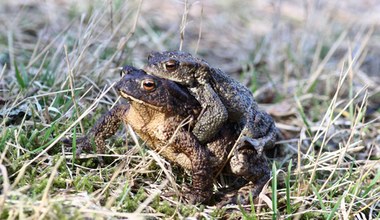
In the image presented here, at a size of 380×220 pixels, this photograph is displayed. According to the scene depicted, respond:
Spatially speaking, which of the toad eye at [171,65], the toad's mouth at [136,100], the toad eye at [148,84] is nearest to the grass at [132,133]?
the toad's mouth at [136,100]

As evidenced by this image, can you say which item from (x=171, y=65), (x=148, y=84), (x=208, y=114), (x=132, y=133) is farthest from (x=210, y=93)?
(x=132, y=133)

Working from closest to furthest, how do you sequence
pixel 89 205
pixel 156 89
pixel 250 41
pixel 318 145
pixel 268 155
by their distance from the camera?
1. pixel 89 205
2. pixel 156 89
3. pixel 268 155
4. pixel 318 145
5. pixel 250 41

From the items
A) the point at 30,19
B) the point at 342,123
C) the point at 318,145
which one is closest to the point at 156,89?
the point at 318,145

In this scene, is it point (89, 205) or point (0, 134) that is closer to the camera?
point (89, 205)

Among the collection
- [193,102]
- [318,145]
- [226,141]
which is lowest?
[318,145]

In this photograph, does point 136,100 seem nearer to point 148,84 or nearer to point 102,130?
point 148,84

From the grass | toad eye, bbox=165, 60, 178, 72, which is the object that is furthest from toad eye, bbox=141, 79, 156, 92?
the grass

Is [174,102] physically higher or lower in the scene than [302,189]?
higher

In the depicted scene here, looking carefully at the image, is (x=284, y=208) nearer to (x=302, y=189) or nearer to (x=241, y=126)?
(x=302, y=189)
